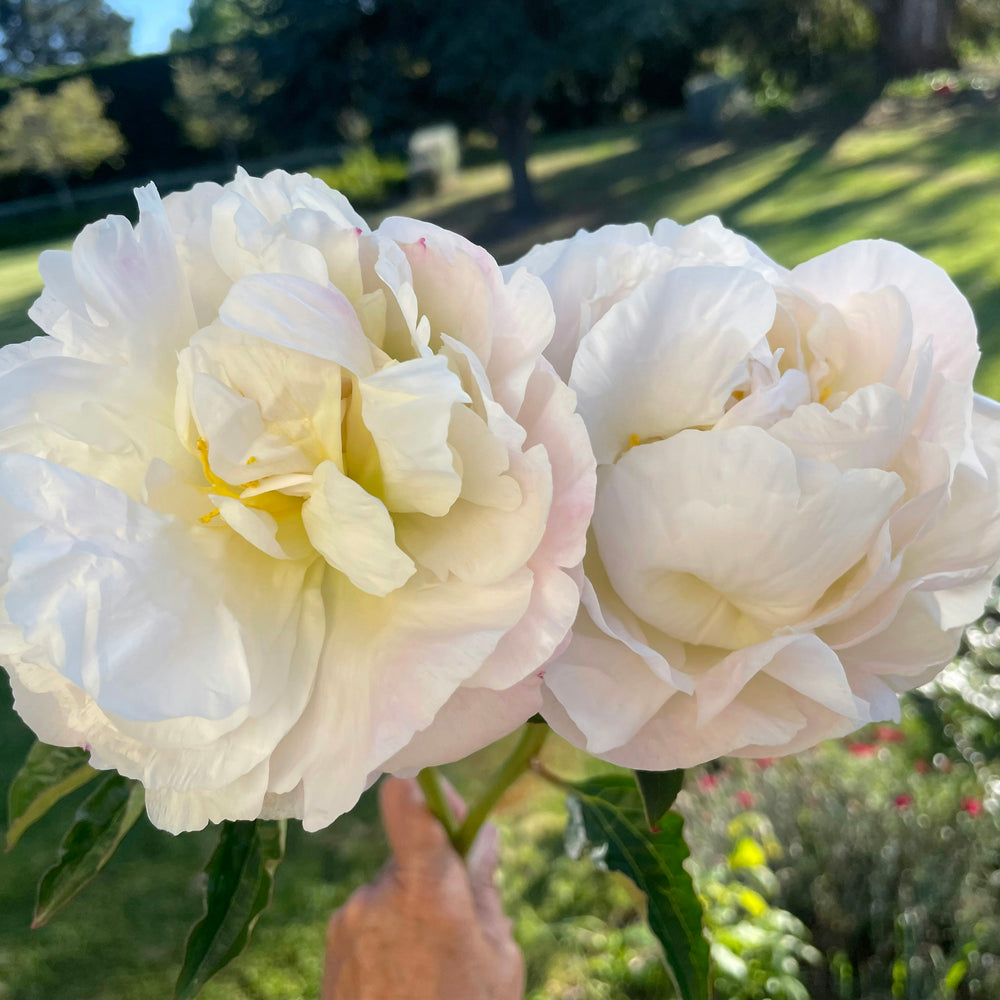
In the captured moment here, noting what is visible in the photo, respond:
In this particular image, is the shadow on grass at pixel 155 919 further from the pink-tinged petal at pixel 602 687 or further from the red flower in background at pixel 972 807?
the pink-tinged petal at pixel 602 687

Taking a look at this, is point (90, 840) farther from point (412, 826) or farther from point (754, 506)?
point (754, 506)

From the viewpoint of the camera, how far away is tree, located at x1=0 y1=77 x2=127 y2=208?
24.6ft

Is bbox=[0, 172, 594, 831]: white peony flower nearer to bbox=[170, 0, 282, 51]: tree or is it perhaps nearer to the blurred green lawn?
the blurred green lawn

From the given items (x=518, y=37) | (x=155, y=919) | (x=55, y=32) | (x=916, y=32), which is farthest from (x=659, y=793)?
(x=55, y=32)

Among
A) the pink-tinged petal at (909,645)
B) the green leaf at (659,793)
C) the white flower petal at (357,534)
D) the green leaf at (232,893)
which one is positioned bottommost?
the green leaf at (232,893)

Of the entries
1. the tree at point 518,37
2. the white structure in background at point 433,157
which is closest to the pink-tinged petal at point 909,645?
the tree at point 518,37

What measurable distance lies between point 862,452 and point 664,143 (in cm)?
827

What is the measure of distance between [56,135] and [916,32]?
7002mm

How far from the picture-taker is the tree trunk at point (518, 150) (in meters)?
7.09

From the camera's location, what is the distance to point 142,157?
29.8 feet

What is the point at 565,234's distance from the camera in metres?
5.96

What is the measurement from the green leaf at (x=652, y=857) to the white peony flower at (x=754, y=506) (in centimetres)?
15

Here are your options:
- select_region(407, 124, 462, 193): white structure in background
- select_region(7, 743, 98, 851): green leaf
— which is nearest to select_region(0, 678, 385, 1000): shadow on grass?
select_region(7, 743, 98, 851): green leaf

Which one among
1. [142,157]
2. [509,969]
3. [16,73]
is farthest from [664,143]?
[509,969]
